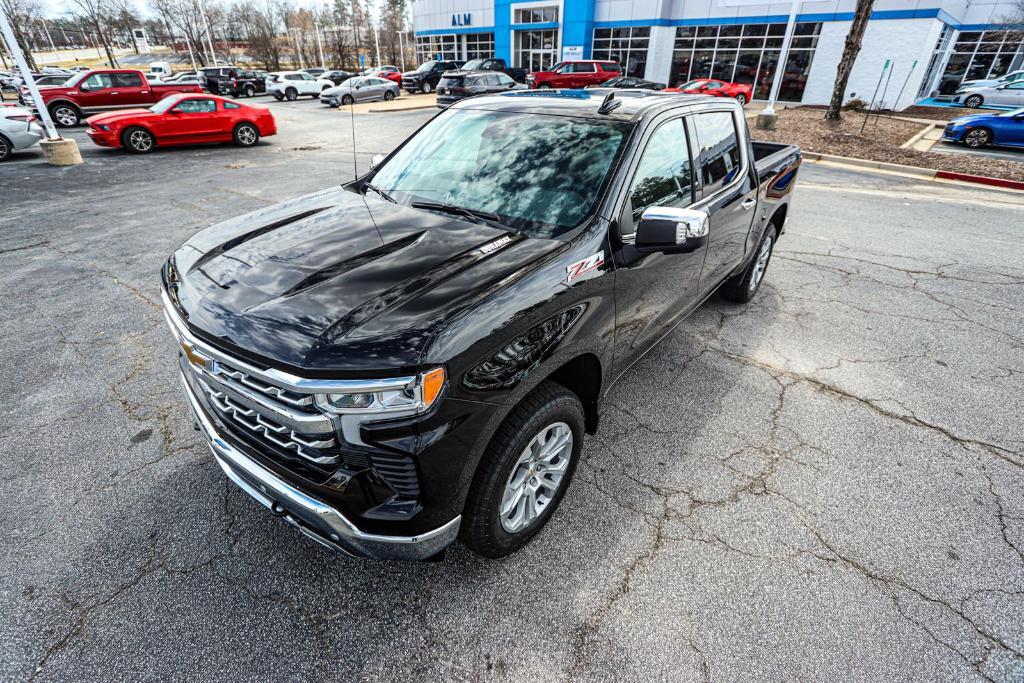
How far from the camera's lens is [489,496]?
2121mm

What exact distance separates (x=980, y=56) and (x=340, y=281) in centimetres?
3775

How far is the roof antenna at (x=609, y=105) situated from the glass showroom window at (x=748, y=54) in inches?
1187

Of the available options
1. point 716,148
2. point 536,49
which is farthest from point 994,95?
point 716,148

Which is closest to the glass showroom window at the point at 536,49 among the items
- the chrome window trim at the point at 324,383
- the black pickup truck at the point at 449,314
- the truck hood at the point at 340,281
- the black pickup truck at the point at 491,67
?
the black pickup truck at the point at 491,67

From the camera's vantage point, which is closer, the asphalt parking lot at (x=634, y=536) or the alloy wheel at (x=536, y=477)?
the asphalt parking lot at (x=634, y=536)

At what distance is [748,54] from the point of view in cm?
2773

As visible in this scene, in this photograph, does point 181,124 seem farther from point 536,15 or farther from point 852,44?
point 536,15

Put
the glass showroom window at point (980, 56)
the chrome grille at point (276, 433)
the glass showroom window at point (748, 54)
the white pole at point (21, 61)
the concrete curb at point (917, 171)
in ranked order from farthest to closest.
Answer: the glass showroom window at point (748, 54) < the glass showroom window at point (980, 56) < the concrete curb at point (917, 171) < the white pole at point (21, 61) < the chrome grille at point (276, 433)

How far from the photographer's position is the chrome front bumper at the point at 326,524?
6.13ft

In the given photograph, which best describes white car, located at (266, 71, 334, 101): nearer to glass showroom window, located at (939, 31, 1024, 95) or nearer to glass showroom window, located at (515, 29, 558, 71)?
glass showroom window, located at (515, 29, 558, 71)

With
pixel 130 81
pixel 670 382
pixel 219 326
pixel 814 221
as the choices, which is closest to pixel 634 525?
pixel 670 382

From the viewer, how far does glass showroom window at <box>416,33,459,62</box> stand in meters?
42.6

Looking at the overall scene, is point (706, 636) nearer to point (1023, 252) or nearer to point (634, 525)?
point (634, 525)

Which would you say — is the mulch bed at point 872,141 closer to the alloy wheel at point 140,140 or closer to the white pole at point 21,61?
the alloy wheel at point 140,140
